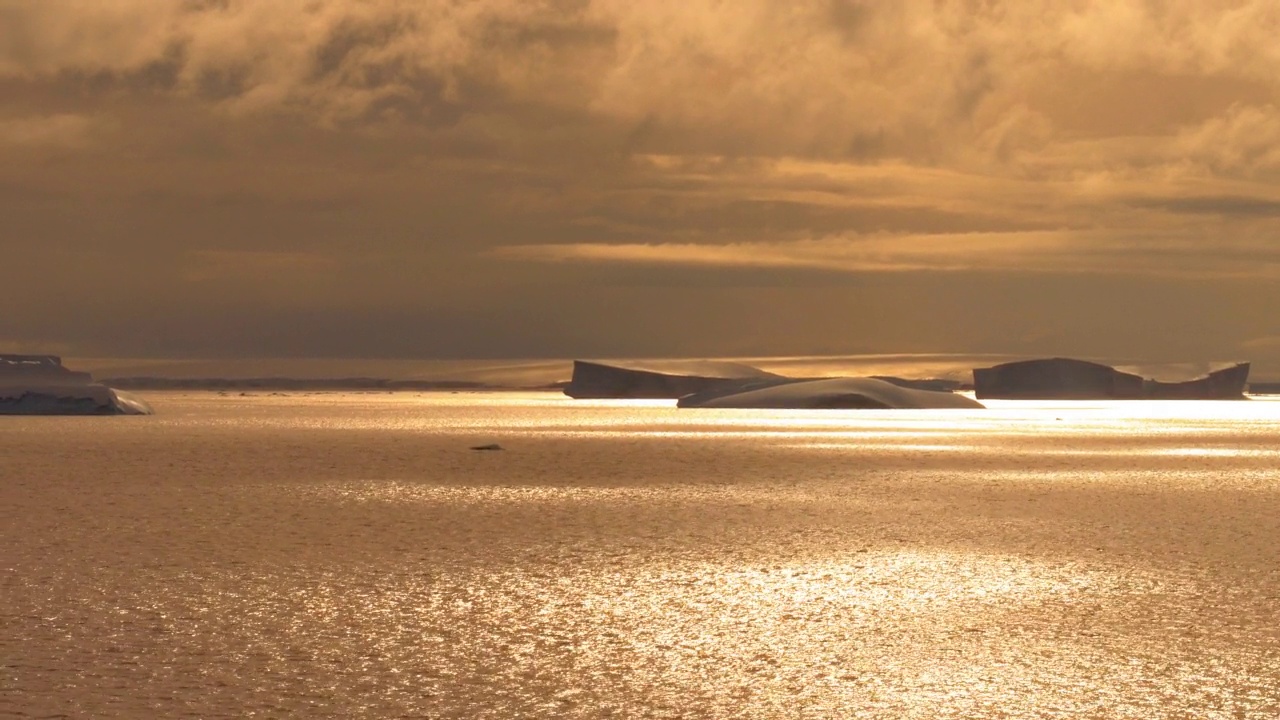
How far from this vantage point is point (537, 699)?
4500 mm

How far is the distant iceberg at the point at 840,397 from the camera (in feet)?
156

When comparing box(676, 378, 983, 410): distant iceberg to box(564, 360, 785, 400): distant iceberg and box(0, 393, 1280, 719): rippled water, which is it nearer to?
box(564, 360, 785, 400): distant iceberg

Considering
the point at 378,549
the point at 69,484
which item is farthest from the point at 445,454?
the point at 378,549

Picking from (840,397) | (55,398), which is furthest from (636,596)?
(840,397)

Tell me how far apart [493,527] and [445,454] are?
9.66 meters

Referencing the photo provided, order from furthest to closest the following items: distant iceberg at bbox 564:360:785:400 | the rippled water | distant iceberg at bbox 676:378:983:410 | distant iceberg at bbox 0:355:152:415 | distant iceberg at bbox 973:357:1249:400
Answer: distant iceberg at bbox 564:360:785:400
distant iceberg at bbox 973:357:1249:400
distant iceberg at bbox 676:378:983:410
distant iceberg at bbox 0:355:152:415
the rippled water

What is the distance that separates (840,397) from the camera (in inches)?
1869

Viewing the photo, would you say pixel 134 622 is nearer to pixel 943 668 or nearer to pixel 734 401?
pixel 943 668

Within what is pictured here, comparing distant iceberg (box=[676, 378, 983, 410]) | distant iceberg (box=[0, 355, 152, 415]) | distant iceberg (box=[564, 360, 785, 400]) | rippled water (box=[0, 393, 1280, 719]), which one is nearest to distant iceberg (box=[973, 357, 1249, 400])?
distant iceberg (box=[564, 360, 785, 400])

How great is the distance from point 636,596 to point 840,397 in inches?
1635

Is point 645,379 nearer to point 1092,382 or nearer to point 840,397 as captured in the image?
point 1092,382

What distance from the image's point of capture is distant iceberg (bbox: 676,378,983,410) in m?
47.6

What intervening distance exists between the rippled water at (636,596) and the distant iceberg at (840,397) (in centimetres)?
3354

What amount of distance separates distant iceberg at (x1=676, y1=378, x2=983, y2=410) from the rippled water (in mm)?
33538
